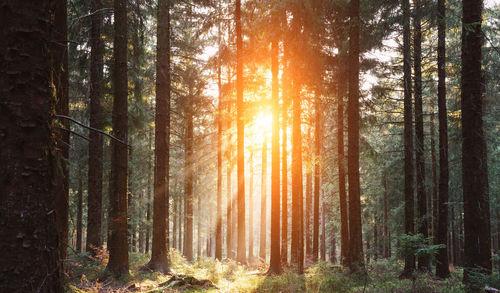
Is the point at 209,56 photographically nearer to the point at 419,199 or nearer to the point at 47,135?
the point at 419,199

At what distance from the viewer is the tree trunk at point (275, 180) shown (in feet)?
42.0

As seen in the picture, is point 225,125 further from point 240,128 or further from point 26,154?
point 26,154

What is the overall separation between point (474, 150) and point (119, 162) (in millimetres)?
9915

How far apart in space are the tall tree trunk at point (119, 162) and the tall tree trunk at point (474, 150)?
9500 millimetres

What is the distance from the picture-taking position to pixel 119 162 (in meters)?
9.38

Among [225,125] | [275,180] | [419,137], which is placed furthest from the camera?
[225,125]

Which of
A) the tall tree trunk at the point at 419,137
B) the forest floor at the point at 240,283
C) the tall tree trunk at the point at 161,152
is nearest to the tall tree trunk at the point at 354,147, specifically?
the forest floor at the point at 240,283

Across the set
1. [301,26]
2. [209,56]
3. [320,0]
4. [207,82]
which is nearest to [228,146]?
[207,82]

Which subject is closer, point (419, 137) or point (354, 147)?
point (354, 147)

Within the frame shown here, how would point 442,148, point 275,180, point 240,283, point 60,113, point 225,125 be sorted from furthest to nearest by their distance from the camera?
point 225,125 < point 275,180 < point 442,148 < point 240,283 < point 60,113

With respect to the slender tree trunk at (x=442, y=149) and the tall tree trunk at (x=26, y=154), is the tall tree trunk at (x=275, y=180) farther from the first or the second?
the tall tree trunk at (x=26, y=154)

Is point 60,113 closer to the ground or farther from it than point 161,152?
farther from it

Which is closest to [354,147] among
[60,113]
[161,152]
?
[161,152]

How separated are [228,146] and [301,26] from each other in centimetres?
969
